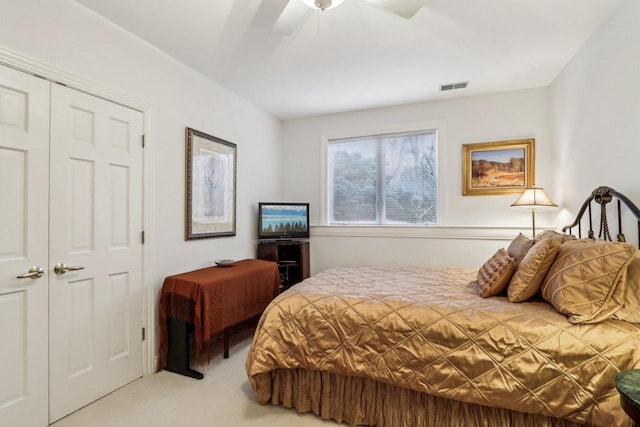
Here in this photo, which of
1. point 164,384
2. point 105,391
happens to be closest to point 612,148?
point 164,384

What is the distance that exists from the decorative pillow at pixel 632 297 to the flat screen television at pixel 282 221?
10.4 feet

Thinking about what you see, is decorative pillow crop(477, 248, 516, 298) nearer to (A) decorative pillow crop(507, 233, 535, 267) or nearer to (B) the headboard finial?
(A) decorative pillow crop(507, 233, 535, 267)

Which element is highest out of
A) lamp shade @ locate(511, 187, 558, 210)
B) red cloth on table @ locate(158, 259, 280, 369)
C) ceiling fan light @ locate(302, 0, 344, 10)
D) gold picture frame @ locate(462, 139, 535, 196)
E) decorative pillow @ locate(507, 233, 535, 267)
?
ceiling fan light @ locate(302, 0, 344, 10)

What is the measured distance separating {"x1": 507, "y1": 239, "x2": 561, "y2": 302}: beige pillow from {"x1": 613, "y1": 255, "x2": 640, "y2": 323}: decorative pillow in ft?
1.12

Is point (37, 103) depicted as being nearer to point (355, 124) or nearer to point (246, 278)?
point (246, 278)

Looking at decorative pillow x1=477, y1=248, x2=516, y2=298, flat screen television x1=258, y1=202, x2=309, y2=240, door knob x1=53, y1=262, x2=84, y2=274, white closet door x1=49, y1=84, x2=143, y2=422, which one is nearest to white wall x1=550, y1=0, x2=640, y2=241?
decorative pillow x1=477, y1=248, x2=516, y2=298

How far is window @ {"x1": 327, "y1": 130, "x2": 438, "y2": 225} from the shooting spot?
13.3 feet

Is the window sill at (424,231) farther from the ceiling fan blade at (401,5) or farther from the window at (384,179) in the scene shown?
the ceiling fan blade at (401,5)

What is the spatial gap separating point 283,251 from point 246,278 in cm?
122

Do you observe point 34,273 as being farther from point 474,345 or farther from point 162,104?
point 474,345

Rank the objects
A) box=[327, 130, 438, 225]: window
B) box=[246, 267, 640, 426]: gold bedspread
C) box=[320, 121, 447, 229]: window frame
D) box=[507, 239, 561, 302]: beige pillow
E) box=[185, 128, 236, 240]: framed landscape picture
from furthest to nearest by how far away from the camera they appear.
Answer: box=[327, 130, 438, 225]: window < box=[320, 121, 447, 229]: window frame < box=[185, 128, 236, 240]: framed landscape picture < box=[507, 239, 561, 302]: beige pillow < box=[246, 267, 640, 426]: gold bedspread

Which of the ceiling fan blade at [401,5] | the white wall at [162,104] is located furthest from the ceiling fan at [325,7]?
the white wall at [162,104]

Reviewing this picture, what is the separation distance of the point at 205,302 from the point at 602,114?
11.1 feet

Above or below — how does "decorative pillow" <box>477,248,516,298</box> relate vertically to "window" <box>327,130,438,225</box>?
below
